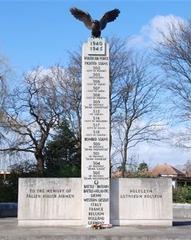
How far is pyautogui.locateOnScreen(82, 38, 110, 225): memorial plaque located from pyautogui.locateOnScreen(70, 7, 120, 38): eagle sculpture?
1.74 feet

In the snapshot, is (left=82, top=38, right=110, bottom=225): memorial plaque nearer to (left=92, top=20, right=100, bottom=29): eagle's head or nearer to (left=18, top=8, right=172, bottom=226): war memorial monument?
(left=18, top=8, right=172, bottom=226): war memorial monument

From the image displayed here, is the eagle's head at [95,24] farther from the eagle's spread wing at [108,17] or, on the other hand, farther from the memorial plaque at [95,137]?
the memorial plaque at [95,137]

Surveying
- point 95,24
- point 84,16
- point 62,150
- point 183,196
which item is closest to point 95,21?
point 95,24

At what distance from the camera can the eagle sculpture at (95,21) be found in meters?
18.8

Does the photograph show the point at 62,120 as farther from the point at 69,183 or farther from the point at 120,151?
the point at 69,183

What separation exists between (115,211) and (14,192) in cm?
1489

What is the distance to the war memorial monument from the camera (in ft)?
59.5

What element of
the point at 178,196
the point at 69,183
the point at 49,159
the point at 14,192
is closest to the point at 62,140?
the point at 49,159

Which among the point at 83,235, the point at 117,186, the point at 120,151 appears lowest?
the point at 83,235

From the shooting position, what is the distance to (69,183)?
1831cm

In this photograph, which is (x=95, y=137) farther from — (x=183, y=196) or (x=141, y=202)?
(x=183, y=196)

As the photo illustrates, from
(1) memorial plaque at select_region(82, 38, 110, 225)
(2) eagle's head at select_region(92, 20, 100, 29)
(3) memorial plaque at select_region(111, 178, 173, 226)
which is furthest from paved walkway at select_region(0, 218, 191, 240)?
(2) eagle's head at select_region(92, 20, 100, 29)

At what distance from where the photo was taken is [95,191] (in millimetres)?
18125

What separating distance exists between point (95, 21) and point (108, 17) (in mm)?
570
